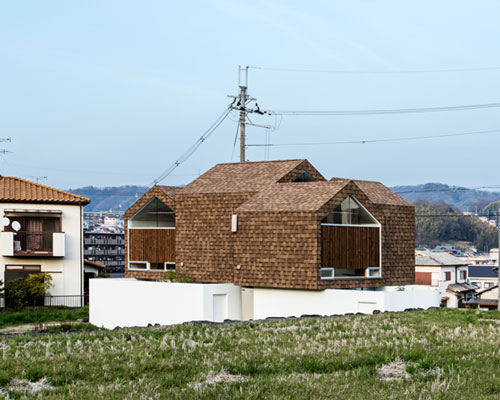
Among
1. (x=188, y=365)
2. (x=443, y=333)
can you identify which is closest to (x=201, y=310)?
(x=443, y=333)

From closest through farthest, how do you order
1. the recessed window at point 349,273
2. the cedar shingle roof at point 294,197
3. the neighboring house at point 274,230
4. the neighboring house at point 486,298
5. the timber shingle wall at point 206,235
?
the neighboring house at point 274,230
the cedar shingle roof at point 294,197
the recessed window at point 349,273
the timber shingle wall at point 206,235
the neighboring house at point 486,298

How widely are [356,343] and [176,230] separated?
22187 mm

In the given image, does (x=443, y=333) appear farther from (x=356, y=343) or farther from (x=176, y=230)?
(x=176, y=230)

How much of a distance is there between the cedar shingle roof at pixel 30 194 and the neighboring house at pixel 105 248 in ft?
182

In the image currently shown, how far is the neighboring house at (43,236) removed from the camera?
138ft

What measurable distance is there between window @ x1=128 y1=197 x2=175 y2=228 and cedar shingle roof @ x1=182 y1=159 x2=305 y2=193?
2.12m

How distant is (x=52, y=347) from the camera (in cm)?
1417

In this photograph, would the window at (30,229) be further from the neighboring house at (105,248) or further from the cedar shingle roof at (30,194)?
the neighboring house at (105,248)

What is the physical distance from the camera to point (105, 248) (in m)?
105

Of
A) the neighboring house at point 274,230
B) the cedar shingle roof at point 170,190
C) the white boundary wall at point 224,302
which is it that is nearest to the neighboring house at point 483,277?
the neighboring house at point 274,230

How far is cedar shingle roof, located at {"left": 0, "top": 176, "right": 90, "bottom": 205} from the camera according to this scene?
140ft

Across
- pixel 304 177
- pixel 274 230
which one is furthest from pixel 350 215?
pixel 304 177

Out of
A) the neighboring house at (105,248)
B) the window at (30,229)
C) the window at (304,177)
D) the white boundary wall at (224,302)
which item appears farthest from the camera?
the neighboring house at (105,248)

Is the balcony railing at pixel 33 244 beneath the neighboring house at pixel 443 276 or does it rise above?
above
